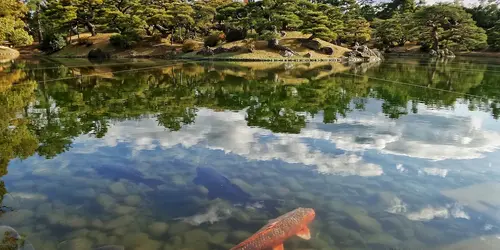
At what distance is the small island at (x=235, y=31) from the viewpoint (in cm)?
4244

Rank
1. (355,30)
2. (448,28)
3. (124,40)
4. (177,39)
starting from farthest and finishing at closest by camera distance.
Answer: (355,30), (448,28), (177,39), (124,40)

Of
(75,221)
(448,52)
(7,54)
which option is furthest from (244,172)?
(448,52)

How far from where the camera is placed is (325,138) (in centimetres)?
948

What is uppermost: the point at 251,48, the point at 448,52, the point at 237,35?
the point at 237,35

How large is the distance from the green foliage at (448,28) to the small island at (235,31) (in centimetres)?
13

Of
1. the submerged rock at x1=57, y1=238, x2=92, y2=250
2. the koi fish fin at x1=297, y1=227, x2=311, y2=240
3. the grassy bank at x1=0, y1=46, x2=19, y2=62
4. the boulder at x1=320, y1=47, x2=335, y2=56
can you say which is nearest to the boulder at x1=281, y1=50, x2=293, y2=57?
the boulder at x1=320, y1=47, x2=335, y2=56

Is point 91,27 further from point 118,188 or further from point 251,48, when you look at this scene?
point 118,188

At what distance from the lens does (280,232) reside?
14.5 feet

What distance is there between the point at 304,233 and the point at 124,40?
4768 centimetres

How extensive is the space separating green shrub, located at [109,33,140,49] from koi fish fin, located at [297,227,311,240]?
47.3 meters

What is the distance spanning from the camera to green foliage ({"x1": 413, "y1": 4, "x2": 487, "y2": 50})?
50156mm

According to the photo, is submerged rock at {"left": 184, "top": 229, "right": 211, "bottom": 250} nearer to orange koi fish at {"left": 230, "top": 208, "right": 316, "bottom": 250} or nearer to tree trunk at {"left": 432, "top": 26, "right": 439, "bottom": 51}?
orange koi fish at {"left": 230, "top": 208, "right": 316, "bottom": 250}

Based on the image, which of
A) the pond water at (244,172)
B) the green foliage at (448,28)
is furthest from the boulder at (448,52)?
the pond water at (244,172)

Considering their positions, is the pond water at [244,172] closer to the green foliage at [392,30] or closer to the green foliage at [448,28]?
the green foliage at [448,28]
